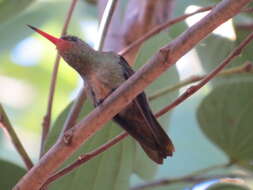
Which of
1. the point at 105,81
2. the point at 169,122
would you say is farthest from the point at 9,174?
the point at 169,122

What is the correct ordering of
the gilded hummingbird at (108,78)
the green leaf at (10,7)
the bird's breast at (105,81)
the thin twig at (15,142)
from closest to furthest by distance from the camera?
the thin twig at (15,142)
the gilded hummingbird at (108,78)
the bird's breast at (105,81)
the green leaf at (10,7)

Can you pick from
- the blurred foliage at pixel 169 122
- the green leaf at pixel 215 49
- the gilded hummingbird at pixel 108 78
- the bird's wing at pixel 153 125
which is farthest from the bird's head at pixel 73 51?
the green leaf at pixel 215 49

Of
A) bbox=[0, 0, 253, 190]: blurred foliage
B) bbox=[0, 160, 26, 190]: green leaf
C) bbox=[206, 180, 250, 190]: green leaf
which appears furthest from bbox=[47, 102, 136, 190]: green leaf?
bbox=[206, 180, 250, 190]: green leaf

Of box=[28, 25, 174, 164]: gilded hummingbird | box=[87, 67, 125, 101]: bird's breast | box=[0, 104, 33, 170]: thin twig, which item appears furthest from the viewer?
box=[87, 67, 125, 101]: bird's breast

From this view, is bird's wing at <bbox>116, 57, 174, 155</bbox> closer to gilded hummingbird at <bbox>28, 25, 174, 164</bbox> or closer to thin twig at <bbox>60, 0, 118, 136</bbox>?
gilded hummingbird at <bbox>28, 25, 174, 164</bbox>

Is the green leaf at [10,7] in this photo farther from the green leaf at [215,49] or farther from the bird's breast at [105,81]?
the green leaf at [215,49]

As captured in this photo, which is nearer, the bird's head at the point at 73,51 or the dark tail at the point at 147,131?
the dark tail at the point at 147,131
